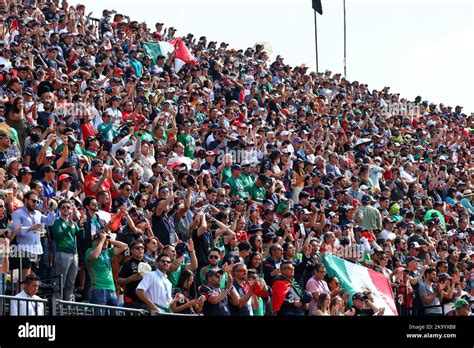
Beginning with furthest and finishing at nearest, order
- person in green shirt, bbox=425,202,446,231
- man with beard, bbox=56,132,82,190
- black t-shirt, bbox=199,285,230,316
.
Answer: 1. person in green shirt, bbox=425,202,446,231
2. man with beard, bbox=56,132,82,190
3. black t-shirt, bbox=199,285,230,316

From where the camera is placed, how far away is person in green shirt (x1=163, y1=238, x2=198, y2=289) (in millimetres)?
15210

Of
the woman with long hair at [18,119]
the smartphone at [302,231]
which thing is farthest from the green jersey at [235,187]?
the woman with long hair at [18,119]

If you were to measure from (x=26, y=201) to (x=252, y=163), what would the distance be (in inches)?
345

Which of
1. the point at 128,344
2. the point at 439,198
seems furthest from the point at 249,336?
the point at 439,198

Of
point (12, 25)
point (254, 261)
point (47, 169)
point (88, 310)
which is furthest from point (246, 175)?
point (88, 310)

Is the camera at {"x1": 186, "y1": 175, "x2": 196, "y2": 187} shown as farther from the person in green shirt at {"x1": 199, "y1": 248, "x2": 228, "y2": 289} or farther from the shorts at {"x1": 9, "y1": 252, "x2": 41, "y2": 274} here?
the shorts at {"x1": 9, "y1": 252, "x2": 41, "y2": 274}

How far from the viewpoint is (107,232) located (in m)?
15.6

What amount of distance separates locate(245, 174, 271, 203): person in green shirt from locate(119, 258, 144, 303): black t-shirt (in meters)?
6.61

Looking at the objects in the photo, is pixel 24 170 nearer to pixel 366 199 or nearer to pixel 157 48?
pixel 366 199

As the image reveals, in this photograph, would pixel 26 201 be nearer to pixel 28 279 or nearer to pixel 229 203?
pixel 28 279

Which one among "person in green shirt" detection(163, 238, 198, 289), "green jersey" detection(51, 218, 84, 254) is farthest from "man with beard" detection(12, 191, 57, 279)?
"person in green shirt" detection(163, 238, 198, 289)

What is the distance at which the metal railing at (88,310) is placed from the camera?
11.8m

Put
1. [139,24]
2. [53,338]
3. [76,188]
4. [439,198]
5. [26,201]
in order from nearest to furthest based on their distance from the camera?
1. [53,338]
2. [26,201]
3. [76,188]
4. [439,198]
5. [139,24]

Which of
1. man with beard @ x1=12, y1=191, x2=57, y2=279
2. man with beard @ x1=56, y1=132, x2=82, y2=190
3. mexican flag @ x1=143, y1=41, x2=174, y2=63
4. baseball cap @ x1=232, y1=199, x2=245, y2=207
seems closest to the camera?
man with beard @ x1=12, y1=191, x2=57, y2=279
